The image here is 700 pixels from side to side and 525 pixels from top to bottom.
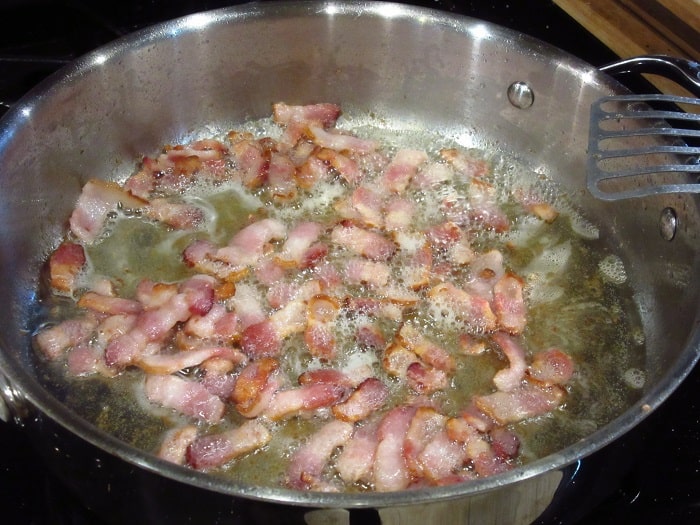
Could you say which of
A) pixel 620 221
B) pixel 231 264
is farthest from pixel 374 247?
pixel 620 221

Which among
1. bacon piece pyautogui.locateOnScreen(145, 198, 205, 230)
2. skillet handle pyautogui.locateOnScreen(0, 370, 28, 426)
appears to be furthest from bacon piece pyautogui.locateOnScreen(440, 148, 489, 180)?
skillet handle pyautogui.locateOnScreen(0, 370, 28, 426)

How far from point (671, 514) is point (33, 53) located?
5.42 ft

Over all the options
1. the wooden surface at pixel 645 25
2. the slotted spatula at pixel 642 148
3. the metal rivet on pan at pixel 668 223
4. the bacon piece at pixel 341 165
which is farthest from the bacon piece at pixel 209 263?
the wooden surface at pixel 645 25

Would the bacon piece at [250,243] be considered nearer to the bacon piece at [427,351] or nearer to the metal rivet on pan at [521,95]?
the bacon piece at [427,351]

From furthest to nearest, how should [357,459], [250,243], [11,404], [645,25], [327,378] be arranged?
[645,25] → [250,243] → [327,378] → [357,459] → [11,404]

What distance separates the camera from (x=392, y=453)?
1.17 meters

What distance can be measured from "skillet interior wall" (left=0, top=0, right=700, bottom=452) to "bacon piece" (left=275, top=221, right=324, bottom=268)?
16.4 inches

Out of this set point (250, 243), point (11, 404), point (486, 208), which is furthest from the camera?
point (486, 208)

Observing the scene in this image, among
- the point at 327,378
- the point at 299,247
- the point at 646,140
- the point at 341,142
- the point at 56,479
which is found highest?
the point at 646,140

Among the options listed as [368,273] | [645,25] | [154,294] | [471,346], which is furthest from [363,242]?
[645,25]

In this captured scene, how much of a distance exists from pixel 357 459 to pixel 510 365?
33cm

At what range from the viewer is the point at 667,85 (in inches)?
69.1

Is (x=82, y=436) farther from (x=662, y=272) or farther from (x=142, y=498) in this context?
(x=662, y=272)

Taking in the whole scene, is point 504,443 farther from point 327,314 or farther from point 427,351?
point 327,314
